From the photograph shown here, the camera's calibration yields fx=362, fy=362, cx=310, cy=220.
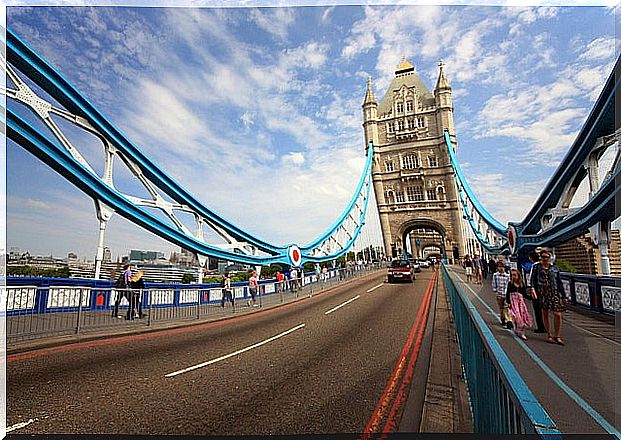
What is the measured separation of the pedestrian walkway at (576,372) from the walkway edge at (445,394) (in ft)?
2.55

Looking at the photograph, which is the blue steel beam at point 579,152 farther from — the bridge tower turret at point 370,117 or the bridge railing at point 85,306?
the bridge tower turret at point 370,117

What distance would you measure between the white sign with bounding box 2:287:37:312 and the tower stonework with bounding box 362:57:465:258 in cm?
5804

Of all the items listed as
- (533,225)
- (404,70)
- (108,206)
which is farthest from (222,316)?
(404,70)

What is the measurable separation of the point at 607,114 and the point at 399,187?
50.5m

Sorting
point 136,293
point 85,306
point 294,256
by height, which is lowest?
point 85,306

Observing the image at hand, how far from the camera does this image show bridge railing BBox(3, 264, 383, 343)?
7.55 m

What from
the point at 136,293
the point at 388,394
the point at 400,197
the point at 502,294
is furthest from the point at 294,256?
the point at 400,197

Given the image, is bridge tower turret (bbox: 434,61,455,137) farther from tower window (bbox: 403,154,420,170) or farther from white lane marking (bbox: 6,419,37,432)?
white lane marking (bbox: 6,419,37,432)

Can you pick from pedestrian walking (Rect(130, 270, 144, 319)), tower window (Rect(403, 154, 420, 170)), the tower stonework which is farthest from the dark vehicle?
tower window (Rect(403, 154, 420, 170))

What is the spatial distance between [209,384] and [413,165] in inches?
2514

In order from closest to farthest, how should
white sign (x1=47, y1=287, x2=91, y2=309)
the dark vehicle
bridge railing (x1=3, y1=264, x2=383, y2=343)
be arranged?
bridge railing (x1=3, y1=264, x2=383, y2=343), white sign (x1=47, y1=287, x2=91, y2=309), the dark vehicle

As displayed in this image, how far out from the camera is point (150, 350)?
668 centimetres

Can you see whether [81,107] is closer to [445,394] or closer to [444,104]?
[445,394]

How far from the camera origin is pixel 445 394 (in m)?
4.45
